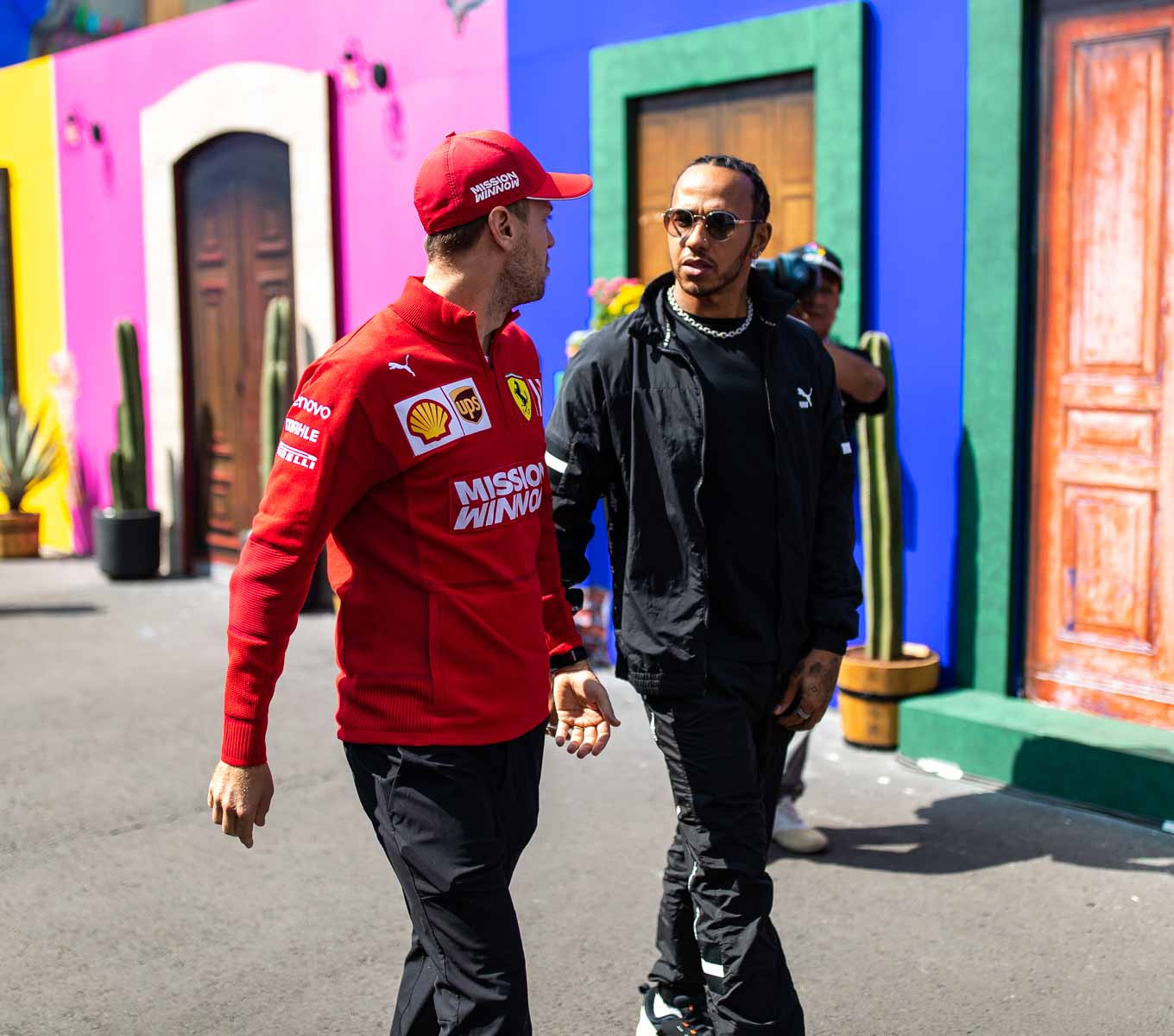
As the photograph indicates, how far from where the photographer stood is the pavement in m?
3.63

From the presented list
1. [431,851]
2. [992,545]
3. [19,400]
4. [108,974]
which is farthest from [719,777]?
[19,400]

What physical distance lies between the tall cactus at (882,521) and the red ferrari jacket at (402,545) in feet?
10.6

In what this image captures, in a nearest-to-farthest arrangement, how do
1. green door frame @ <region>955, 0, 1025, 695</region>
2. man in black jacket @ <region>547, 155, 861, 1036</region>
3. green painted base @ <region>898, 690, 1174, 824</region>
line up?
man in black jacket @ <region>547, 155, 861, 1036</region>
green painted base @ <region>898, 690, 1174, 824</region>
green door frame @ <region>955, 0, 1025, 695</region>

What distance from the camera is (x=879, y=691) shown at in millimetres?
5730

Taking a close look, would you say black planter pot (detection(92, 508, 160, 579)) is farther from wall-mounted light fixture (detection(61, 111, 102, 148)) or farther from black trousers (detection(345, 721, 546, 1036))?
black trousers (detection(345, 721, 546, 1036))

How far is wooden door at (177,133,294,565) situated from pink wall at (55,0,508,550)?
1.96ft

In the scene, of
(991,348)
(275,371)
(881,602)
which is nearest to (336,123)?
(275,371)

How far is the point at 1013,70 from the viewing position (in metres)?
5.52

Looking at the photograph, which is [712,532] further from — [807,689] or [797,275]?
[797,275]

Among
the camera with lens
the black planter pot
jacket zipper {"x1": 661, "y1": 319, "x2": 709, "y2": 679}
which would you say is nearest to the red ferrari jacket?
jacket zipper {"x1": 661, "y1": 319, "x2": 709, "y2": 679}

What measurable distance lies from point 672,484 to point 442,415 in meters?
0.79

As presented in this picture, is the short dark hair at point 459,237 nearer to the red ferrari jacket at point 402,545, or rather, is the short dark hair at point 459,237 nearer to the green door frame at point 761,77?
the red ferrari jacket at point 402,545

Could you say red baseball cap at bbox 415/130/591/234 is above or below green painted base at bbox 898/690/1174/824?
above

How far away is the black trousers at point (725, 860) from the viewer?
296 centimetres
